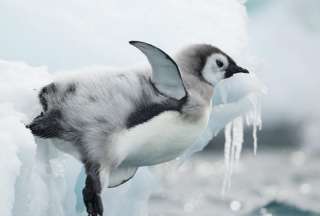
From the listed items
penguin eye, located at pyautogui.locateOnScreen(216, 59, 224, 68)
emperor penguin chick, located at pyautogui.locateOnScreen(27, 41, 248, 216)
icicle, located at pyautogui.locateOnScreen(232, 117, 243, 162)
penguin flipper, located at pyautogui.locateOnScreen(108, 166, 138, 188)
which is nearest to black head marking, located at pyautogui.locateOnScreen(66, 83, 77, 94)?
emperor penguin chick, located at pyautogui.locateOnScreen(27, 41, 248, 216)

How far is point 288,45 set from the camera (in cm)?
746

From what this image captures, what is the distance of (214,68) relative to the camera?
6.51 feet

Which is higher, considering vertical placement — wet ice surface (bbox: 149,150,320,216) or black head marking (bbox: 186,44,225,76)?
black head marking (bbox: 186,44,225,76)

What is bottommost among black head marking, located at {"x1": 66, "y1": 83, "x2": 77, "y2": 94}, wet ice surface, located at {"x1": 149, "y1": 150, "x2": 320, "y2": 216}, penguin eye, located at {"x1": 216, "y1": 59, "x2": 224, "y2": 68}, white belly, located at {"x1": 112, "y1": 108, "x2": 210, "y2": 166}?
wet ice surface, located at {"x1": 149, "y1": 150, "x2": 320, "y2": 216}

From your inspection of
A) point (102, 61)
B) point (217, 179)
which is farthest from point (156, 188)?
point (217, 179)

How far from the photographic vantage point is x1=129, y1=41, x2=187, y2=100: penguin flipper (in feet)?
5.92

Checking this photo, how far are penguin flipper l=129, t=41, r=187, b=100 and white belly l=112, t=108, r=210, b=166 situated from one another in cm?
5

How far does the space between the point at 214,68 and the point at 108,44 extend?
0.52 meters

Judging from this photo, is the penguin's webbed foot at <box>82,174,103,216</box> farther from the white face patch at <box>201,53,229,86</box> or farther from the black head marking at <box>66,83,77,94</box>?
the white face patch at <box>201,53,229,86</box>

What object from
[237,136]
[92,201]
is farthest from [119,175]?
[237,136]

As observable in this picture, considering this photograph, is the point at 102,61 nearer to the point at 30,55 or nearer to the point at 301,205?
the point at 30,55

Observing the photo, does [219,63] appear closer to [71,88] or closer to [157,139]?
[157,139]

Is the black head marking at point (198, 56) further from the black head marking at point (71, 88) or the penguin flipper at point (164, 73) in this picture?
the black head marking at point (71, 88)

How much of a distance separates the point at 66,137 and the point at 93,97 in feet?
0.33
